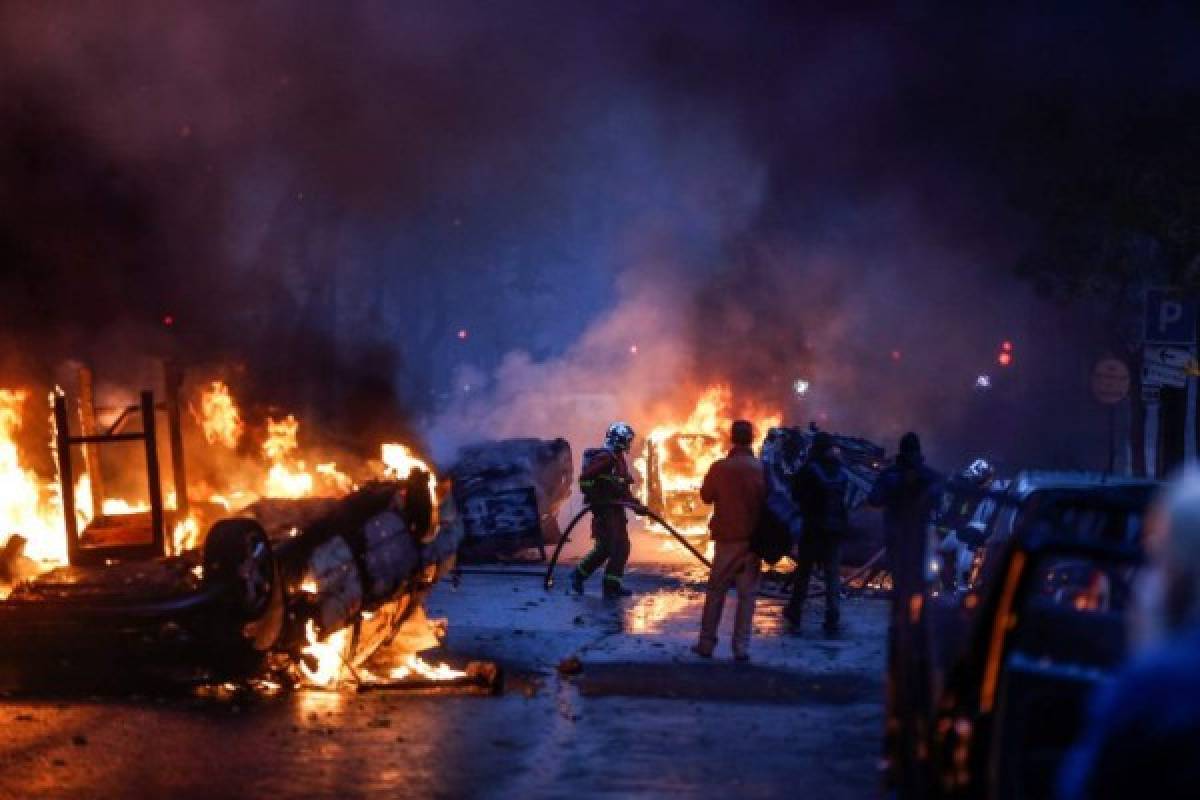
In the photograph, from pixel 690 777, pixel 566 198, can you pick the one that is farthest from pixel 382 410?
pixel 690 777

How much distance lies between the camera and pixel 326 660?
8641mm

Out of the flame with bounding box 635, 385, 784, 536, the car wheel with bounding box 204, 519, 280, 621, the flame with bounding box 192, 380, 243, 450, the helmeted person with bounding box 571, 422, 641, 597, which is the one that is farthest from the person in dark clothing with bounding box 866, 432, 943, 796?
the flame with bounding box 635, 385, 784, 536

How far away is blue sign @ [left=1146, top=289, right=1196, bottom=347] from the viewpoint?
13328 millimetres

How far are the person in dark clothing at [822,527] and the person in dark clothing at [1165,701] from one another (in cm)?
895

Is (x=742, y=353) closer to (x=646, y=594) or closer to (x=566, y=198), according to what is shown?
(x=566, y=198)

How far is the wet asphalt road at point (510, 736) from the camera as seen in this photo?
21.4 feet

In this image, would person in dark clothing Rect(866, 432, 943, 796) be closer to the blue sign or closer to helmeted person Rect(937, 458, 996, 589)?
helmeted person Rect(937, 458, 996, 589)

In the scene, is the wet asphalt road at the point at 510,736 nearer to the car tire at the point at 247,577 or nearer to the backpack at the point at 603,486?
the car tire at the point at 247,577

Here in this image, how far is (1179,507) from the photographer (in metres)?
2.19

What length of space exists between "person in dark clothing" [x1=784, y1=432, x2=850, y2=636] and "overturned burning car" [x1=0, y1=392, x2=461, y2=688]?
3630 millimetres

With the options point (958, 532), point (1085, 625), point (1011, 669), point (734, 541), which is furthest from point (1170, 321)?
point (1011, 669)

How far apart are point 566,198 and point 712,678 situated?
32017 mm

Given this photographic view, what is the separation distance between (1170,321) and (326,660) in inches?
344

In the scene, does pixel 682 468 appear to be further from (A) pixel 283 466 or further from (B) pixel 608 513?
(B) pixel 608 513
